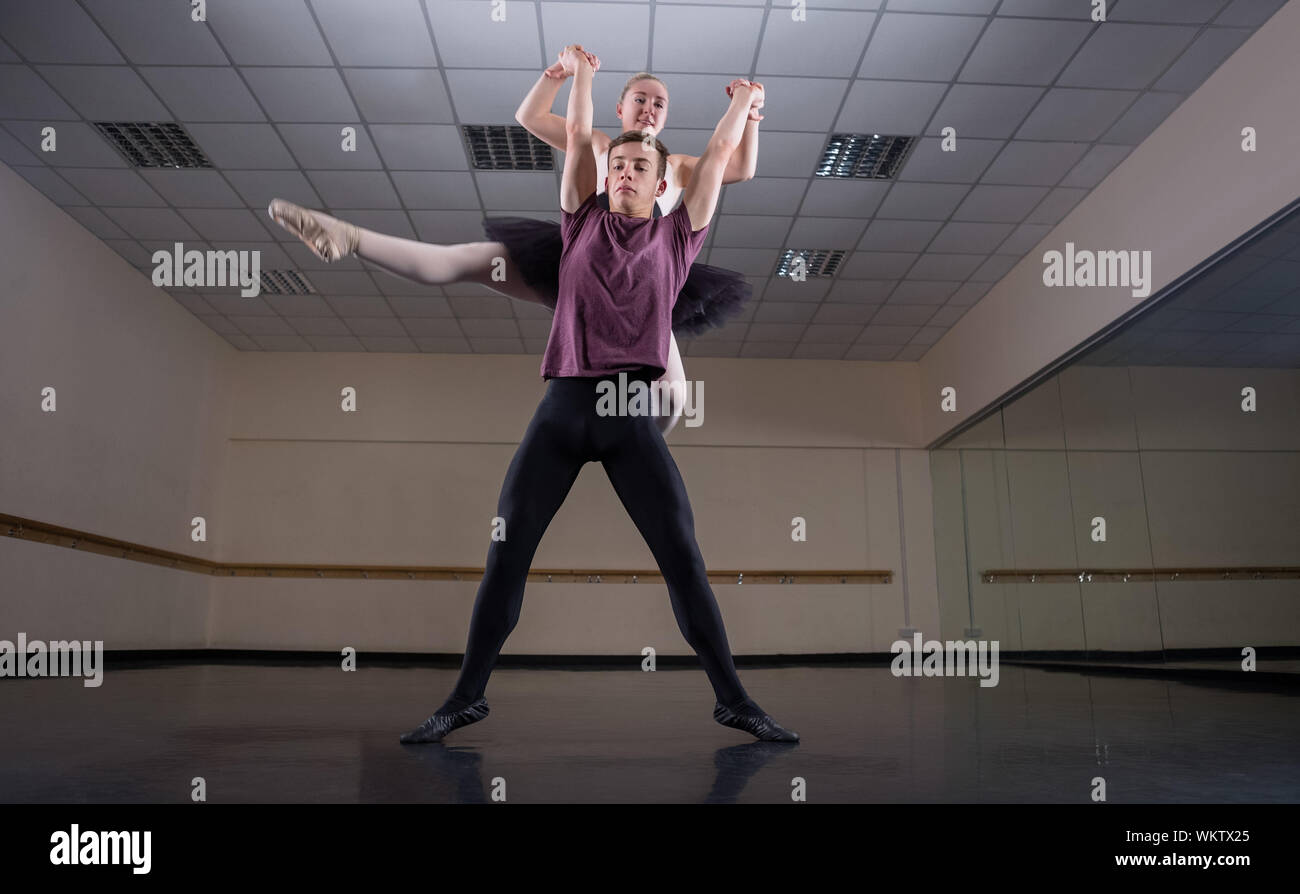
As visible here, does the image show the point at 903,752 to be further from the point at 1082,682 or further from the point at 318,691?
the point at 1082,682

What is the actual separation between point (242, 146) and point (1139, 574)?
652 centimetres

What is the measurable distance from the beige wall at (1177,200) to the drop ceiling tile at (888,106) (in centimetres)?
144

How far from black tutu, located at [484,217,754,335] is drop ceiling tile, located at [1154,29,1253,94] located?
12.0 ft

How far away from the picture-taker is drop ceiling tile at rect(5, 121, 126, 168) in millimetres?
5160

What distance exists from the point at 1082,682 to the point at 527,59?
490 centimetres

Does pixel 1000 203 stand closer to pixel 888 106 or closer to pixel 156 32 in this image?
pixel 888 106

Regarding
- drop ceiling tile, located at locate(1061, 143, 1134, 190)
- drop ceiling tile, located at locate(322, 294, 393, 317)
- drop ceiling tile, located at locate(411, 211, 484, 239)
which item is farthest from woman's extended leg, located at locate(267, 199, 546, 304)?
drop ceiling tile, located at locate(322, 294, 393, 317)

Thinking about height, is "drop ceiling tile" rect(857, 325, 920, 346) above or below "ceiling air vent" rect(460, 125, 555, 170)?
below

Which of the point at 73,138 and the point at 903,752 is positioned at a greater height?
the point at 73,138

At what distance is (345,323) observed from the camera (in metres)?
8.21

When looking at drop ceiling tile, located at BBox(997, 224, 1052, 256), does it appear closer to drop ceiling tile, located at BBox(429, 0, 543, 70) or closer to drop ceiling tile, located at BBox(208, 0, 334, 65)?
drop ceiling tile, located at BBox(429, 0, 543, 70)

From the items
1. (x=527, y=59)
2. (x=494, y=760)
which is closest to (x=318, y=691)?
(x=494, y=760)

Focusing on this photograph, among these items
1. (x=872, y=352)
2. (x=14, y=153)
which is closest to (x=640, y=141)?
(x=14, y=153)

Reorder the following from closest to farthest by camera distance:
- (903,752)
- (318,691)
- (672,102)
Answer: (903,752) → (318,691) → (672,102)
